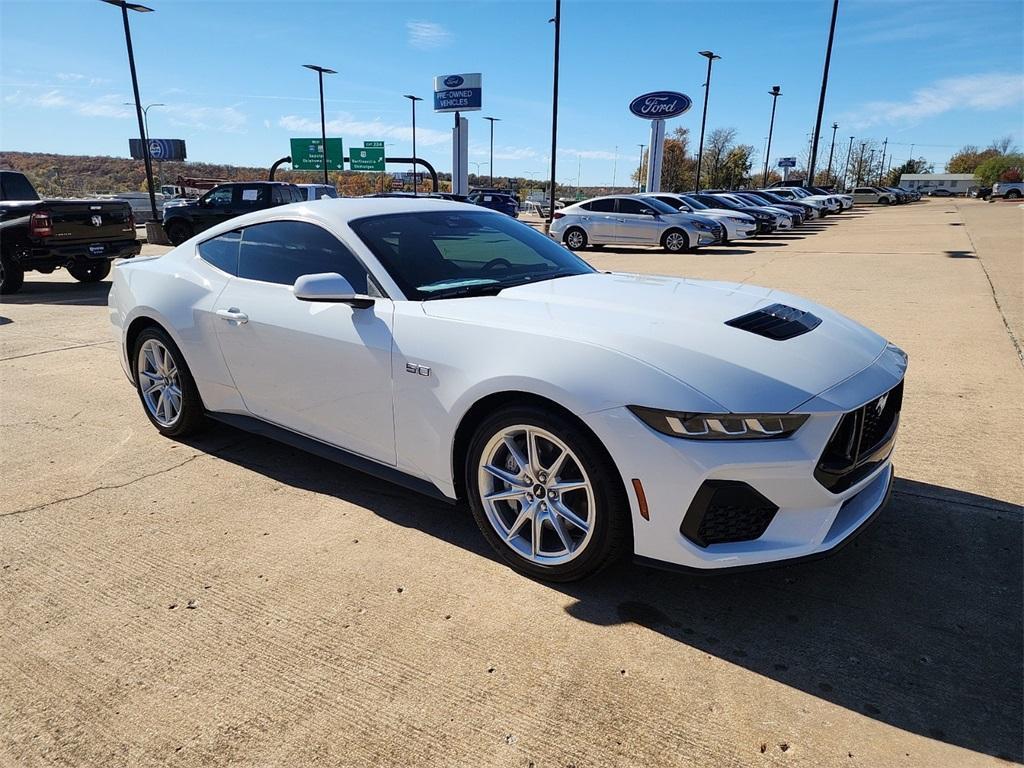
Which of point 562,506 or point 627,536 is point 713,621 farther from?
point 562,506

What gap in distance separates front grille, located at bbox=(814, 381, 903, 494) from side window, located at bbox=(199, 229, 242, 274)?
329 centimetres

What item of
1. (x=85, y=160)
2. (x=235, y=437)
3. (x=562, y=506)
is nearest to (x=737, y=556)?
(x=562, y=506)

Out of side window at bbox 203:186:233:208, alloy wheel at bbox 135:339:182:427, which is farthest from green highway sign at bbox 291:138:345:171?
alloy wheel at bbox 135:339:182:427

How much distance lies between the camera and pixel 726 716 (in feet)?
6.90

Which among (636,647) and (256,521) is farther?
(256,521)

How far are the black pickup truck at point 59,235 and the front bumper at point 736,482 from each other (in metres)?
11.4

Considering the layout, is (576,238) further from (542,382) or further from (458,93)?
(458,93)

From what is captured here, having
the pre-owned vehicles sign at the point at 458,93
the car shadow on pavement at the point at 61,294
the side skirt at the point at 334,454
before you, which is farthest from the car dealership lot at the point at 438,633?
the pre-owned vehicles sign at the point at 458,93

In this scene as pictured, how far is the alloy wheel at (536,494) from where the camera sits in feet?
8.62

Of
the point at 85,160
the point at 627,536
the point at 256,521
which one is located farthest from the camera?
the point at 85,160

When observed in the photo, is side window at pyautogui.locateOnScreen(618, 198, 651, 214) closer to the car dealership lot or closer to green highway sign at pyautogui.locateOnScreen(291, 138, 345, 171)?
the car dealership lot

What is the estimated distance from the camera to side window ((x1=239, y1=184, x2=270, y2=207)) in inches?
732

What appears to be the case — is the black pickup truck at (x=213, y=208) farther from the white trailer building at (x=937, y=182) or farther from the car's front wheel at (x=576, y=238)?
the white trailer building at (x=937, y=182)

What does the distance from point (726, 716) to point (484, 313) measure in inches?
68.7
